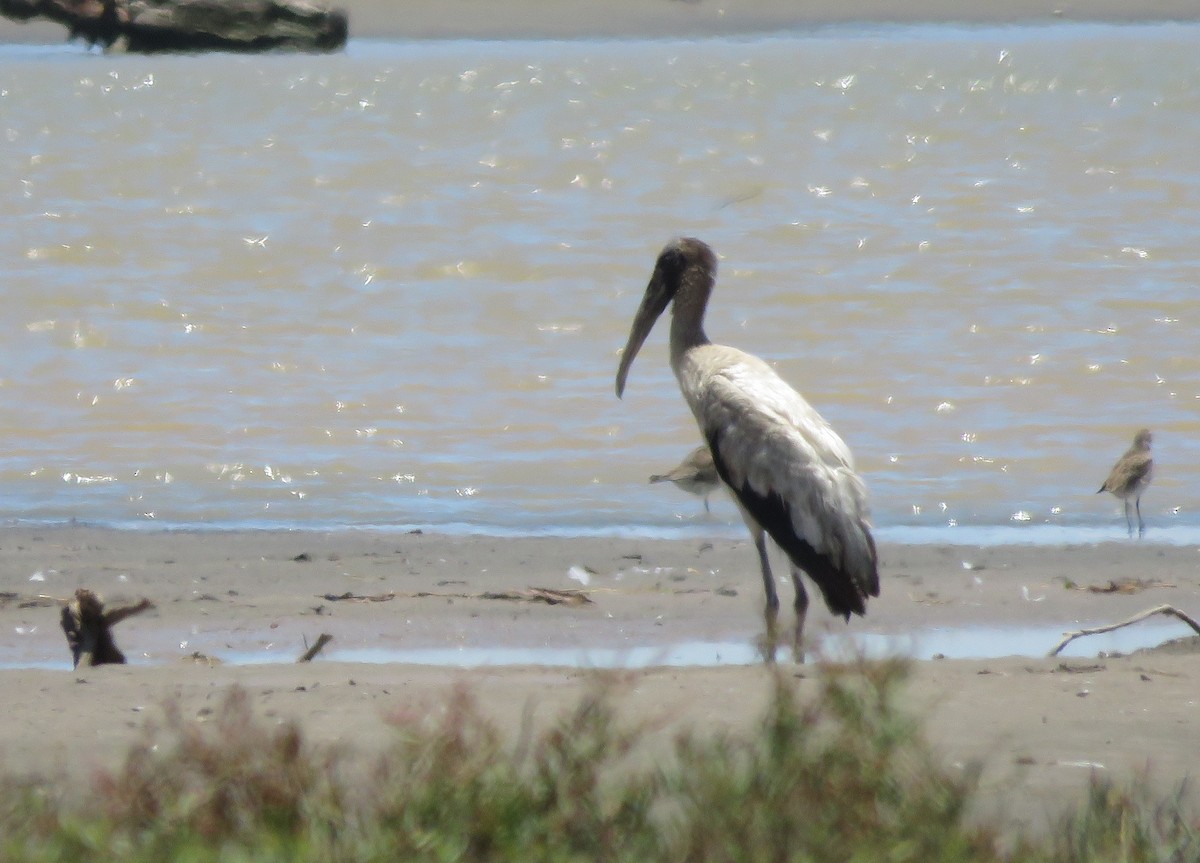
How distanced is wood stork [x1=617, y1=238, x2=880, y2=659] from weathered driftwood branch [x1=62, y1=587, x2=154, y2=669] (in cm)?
220

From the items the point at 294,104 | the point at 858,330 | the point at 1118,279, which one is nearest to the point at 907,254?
the point at 1118,279

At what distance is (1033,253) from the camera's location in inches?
752

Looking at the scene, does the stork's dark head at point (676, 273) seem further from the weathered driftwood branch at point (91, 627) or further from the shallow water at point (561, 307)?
the weathered driftwood branch at point (91, 627)

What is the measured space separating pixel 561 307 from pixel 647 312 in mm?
7221

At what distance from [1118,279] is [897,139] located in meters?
14.3

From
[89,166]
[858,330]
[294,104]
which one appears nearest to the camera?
[858,330]

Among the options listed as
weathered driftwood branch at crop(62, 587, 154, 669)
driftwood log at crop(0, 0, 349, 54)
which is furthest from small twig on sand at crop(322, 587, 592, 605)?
driftwood log at crop(0, 0, 349, 54)

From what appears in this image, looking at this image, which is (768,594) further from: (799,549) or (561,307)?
(561,307)

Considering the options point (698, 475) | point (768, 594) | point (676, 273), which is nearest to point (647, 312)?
point (676, 273)

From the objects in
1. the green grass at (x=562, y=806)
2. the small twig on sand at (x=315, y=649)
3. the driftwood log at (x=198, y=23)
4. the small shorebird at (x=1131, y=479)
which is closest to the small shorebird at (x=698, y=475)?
the small shorebird at (x=1131, y=479)

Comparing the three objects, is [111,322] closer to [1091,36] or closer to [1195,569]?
[1195,569]

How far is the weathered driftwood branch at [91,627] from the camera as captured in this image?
6508 millimetres

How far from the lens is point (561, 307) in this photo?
54.1ft

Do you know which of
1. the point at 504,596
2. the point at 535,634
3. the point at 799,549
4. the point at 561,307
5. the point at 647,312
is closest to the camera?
the point at 799,549
